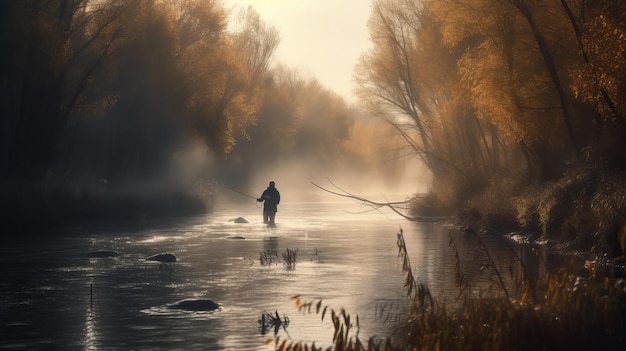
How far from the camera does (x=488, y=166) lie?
5031cm

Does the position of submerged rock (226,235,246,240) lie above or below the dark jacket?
below

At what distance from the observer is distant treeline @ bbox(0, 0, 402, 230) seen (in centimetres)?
4191

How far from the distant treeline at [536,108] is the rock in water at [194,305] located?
726cm

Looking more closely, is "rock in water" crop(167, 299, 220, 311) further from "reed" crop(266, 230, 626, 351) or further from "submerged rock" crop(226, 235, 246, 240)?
"submerged rock" crop(226, 235, 246, 240)

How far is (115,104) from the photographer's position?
56.3 metres

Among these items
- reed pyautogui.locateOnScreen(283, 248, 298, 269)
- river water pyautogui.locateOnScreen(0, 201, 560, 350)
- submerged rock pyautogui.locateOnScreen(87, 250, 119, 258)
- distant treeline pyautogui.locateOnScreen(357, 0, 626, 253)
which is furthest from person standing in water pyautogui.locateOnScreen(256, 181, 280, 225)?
reed pyautogui.locateOnScreen(283, 248, 298, 269)

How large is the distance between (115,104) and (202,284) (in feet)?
111

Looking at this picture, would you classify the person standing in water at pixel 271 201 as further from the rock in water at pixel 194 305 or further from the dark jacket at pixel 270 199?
the rock in water at pixel 194 305

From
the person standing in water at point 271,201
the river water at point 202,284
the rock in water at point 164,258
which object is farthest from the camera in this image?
the person standing in water at point 271,201

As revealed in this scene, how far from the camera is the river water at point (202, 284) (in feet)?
55.0

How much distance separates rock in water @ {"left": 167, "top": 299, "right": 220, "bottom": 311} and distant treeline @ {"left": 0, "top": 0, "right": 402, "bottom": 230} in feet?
71.8

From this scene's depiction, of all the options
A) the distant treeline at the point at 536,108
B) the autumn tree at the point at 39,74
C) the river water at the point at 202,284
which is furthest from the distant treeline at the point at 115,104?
the distant treeline at the point at 536,108

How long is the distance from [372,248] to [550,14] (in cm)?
975

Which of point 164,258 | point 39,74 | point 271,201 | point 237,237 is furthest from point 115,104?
point 164,258
